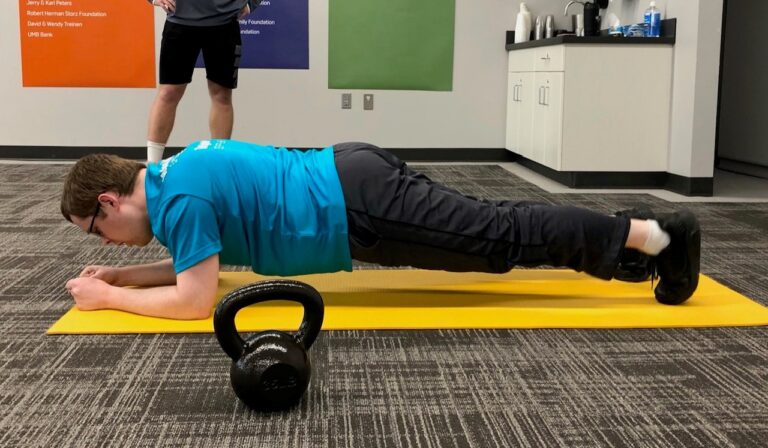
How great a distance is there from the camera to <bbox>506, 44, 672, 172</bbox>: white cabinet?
12.7 feet

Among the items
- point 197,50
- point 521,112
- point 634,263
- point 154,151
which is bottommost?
point 634,263

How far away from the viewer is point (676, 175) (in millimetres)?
3842

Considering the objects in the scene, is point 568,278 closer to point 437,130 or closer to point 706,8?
point 706,8

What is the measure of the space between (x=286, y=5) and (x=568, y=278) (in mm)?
3398

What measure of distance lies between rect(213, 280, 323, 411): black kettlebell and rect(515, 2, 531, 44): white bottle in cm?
397

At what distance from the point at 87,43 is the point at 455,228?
153 inches

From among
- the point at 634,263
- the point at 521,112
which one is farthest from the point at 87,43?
the point at 634,263

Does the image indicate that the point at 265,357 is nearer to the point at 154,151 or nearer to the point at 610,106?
the point at 154,151

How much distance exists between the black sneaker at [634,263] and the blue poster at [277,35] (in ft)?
11.4

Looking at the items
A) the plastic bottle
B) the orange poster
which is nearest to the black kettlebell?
the plastic bottle

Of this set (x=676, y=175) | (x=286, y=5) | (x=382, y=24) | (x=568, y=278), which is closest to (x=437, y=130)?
(x=382, y=24)

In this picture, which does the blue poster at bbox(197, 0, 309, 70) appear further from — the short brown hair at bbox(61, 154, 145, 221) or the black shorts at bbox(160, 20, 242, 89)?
the short brown hair at bbox(61, 154, 145, 221)

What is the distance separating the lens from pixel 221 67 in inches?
135

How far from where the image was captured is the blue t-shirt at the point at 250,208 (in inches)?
60.8
